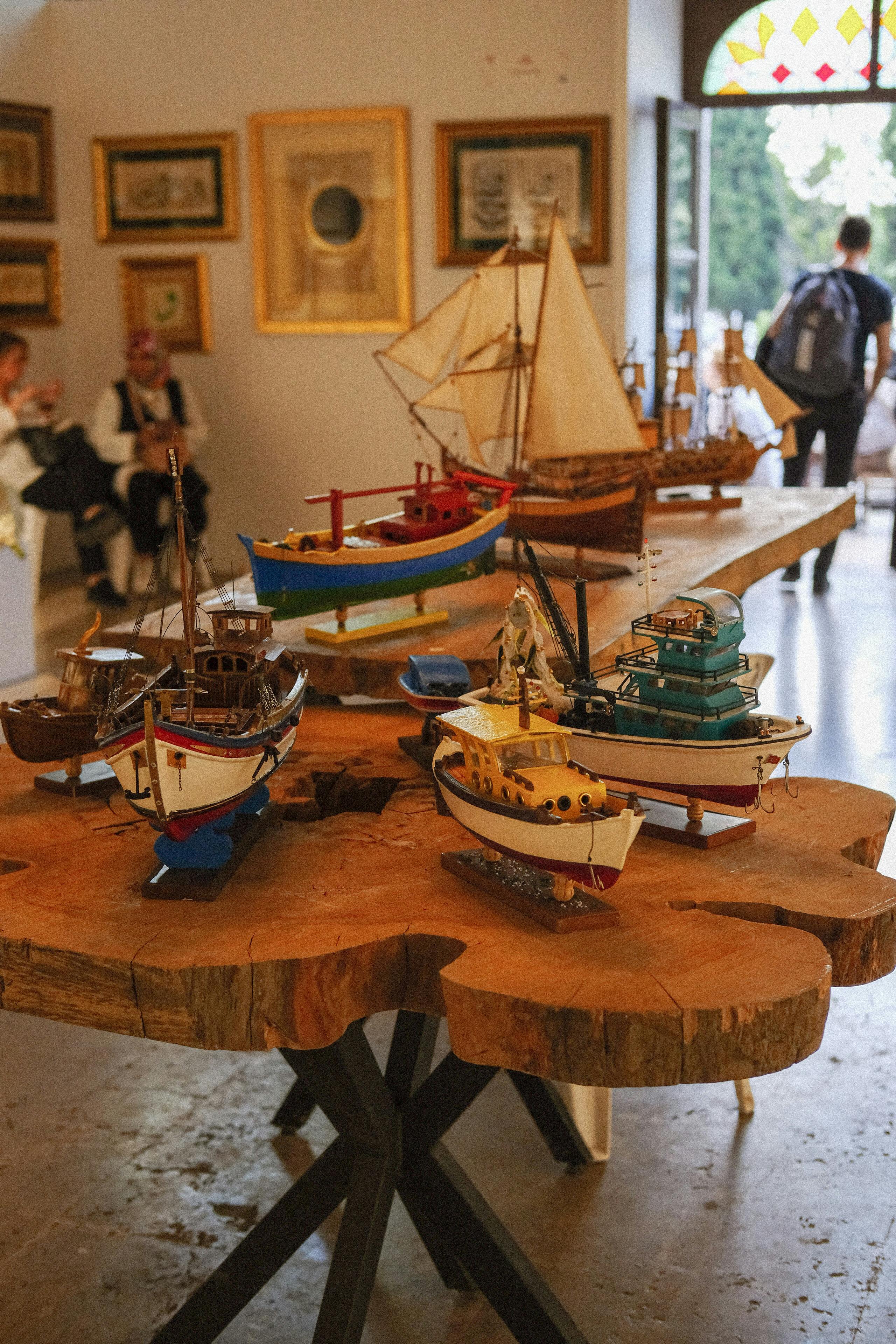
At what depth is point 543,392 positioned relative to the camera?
3.06 m

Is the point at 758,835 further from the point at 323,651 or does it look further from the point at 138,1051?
the point at 138,1051

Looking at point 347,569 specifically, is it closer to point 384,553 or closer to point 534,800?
point 384,553

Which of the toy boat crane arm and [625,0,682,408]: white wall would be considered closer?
the toy boat crane arm

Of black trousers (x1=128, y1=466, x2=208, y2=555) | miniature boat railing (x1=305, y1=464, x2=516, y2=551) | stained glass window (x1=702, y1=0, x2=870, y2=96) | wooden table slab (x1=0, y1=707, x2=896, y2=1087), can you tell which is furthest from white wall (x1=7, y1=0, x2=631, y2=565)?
wooden table slab (x1=0, y1=707, x2=896, y2=1087)

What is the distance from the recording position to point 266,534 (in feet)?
23.1

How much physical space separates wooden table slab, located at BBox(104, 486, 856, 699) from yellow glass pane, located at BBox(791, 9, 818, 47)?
10.2 feet

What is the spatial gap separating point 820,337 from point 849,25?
4.71ft

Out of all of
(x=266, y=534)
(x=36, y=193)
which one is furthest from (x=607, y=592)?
(x=36, y=193)

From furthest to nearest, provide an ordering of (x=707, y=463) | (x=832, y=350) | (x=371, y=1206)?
(x=832, y=350) → (x=707, y=463) → (x=371, y=1206)

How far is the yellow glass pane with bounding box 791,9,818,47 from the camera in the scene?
6.41 m

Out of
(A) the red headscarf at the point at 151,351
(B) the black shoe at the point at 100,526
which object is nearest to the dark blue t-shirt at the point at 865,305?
(A) the red headscarf at the point at 151,351

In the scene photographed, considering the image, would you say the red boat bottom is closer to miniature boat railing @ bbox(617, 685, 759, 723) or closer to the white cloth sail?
miniature boat railing @ bbox(617, 685, 759, 723)

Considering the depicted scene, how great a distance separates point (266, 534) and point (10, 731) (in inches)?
201

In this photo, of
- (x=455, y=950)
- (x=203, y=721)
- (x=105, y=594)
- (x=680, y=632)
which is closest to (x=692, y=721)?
(x=680, y=632)
